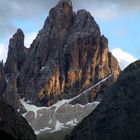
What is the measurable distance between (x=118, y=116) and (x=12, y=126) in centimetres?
968

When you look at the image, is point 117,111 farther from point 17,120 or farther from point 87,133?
point 17,120

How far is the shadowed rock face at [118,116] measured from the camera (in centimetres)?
3438

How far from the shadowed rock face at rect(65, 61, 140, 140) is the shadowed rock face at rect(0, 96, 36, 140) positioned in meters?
7.50

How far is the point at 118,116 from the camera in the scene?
35219 millimetres

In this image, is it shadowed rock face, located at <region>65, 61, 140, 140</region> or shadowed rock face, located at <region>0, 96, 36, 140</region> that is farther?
shadowed rock face, located at <region>65, 61, 140, 140</region>

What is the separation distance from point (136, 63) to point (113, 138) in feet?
27.1

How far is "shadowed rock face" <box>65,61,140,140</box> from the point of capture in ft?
113

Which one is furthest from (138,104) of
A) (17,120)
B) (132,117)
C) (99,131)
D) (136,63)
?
(17,120)

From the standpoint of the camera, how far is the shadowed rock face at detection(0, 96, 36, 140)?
27663 millimetres

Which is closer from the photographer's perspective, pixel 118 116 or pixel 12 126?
pixel 12 126

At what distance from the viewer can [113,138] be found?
34656 mm

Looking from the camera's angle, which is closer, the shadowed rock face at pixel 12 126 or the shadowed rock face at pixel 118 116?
the shadowed rock face at pixel 12 126

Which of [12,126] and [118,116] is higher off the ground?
[118,116]

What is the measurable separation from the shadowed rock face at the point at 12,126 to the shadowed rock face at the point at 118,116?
7503 millimetres
